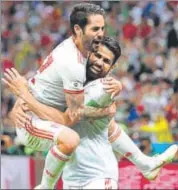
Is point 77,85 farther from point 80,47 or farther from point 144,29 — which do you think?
point 144,29

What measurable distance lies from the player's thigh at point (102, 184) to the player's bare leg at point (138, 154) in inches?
17.1

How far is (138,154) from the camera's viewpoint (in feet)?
24.1

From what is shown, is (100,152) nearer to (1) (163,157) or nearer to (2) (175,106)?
(1) (163,157)

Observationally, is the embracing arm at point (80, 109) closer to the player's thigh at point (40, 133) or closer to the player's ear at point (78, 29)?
the player's thigh at point (40, 133)

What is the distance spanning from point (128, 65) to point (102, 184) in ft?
22.1

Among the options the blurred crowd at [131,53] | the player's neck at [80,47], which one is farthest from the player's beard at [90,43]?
the blurred crowd at [131,53]

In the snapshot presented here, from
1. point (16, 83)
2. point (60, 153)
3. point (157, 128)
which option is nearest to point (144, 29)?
point (157, 128)

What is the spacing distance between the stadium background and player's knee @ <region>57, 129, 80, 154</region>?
2513 millimetres

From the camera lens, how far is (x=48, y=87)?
6.86 metres

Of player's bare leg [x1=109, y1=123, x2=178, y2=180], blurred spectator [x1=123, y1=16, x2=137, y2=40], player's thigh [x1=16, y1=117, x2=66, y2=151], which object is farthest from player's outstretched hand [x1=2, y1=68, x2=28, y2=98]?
blurred spectator [x1=123, y1=16, x2=137, y2=40]

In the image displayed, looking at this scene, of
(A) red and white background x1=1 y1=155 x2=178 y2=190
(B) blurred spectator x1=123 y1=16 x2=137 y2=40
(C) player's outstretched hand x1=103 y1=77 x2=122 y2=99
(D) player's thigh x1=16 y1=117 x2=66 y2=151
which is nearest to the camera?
(C) player's outstretched hand x1=103 y1=77 x2=122 y2=99

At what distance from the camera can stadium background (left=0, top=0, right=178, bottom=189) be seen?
1052cm

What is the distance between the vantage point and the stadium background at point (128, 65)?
10.5 m

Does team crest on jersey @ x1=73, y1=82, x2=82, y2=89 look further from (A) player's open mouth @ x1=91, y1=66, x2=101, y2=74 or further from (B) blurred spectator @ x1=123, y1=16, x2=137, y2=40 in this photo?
(B) blurred spectator @ x1=123, y1=16, x2=137, y2=40
